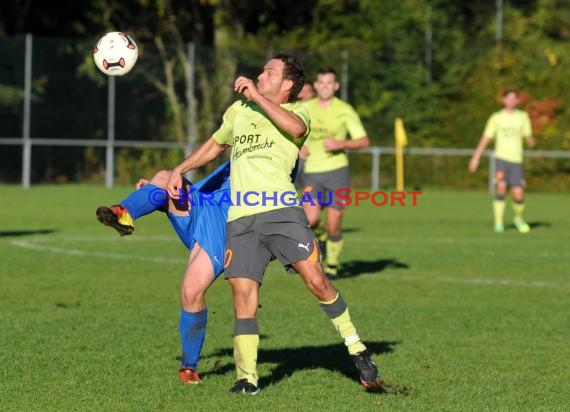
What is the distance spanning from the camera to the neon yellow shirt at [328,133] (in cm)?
1384

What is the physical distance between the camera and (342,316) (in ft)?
23.7

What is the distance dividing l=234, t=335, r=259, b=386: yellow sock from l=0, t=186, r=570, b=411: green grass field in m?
0.16

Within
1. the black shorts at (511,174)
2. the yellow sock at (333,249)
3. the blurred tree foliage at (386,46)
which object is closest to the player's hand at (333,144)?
the yellow sock at (333,249)

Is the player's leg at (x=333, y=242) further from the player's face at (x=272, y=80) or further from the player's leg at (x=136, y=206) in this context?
the player's face at (x=272, y=80)

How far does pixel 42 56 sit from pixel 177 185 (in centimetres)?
2423

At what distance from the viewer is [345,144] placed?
13414 mm

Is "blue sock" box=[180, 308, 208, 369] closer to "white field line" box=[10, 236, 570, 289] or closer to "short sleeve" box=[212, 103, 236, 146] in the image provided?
"short sleeve" box=[212, 103, 236, 146]

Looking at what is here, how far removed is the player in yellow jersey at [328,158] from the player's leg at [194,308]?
241 inches

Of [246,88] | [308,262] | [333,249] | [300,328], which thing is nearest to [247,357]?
[308,262]

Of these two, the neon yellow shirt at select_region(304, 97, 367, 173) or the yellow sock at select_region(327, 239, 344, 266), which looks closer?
the yellow sock at select_region(327, 239, 344, 266)

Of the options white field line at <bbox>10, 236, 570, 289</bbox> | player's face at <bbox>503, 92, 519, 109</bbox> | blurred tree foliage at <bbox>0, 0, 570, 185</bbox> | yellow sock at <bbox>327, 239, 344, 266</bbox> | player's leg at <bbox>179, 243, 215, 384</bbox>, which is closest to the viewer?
player's leg at <bbox>179, 243, 215, 384</bbox>

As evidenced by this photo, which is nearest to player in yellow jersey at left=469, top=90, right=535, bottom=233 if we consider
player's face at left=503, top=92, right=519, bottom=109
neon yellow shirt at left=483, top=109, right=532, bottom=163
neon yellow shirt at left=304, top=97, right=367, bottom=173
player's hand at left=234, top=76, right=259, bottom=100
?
neon yellow shirt at left=483, top=109, right=532, bottom=163

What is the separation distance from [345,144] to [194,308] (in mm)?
6183

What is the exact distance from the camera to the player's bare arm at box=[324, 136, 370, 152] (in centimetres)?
1329
